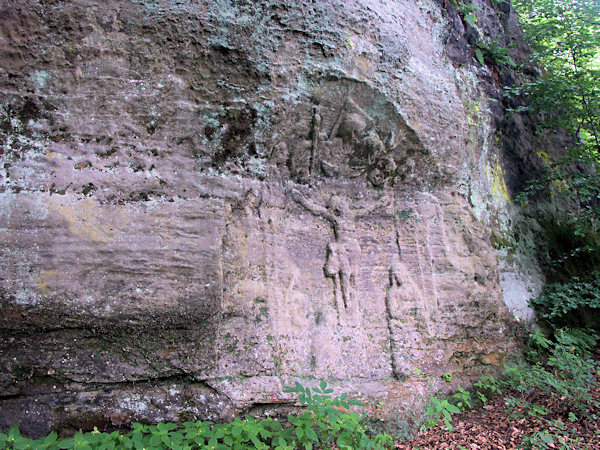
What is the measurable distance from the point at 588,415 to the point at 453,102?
129 inches

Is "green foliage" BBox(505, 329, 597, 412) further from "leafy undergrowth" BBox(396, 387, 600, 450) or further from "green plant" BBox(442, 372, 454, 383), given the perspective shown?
"green plant" BBox(442, 372, 454, 383)

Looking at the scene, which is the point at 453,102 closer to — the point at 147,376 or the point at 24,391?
the point at 147,376

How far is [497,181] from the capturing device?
18.3 ft

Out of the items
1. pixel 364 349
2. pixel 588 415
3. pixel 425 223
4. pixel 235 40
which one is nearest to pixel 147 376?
pixel 364 349

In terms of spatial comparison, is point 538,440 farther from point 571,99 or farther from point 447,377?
point 571,99

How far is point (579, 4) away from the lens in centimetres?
618

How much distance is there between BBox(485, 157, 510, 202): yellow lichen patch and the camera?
5.47 meters

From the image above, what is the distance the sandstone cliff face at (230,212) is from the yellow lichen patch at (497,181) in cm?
72

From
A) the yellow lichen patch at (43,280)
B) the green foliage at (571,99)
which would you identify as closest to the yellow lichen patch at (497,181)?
the green foliage at (571,99)

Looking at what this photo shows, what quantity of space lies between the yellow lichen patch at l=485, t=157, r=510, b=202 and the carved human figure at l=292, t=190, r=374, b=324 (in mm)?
2056

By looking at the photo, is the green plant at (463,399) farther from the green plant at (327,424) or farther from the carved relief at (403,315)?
the green plant at (327,424)

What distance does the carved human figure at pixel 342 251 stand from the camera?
412 centimetres

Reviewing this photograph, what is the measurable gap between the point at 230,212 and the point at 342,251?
3.86 ft

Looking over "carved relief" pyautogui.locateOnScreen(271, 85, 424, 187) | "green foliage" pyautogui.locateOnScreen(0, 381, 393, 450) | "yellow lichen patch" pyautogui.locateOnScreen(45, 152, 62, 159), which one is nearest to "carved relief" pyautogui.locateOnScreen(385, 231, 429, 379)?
"carved relief" pyautogui.locateOnScreen(271, 85, 424, 187)
